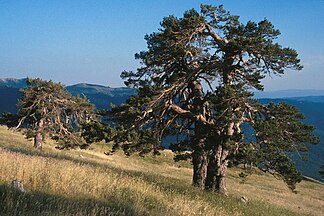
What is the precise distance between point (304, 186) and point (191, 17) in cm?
5026

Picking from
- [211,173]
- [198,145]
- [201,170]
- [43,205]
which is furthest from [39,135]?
[43,205]

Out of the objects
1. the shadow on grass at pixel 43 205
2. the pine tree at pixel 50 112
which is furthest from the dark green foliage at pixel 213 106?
the pine tree at pixel 50 112

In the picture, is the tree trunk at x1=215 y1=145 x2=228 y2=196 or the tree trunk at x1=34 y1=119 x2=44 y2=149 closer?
the tree trunk at x1=215 y1=145 x2=228 y2=196

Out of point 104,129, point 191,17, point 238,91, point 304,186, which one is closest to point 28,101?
point 104,129

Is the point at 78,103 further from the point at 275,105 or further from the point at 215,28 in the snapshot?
the point at 275,105

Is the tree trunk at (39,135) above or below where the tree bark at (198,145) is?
below

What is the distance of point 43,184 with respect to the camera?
28.0ft

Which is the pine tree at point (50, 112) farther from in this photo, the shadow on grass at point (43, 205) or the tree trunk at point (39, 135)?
the shadow on grass at point (43, 205)

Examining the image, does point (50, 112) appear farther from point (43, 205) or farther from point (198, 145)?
point (43, 205)

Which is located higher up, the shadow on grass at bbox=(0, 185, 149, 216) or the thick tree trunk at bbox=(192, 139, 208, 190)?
the shadow on grass at bbox=(0, 185, 149, 216)

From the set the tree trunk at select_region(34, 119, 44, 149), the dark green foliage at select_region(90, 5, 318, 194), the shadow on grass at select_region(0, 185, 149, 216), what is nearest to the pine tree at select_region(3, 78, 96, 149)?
the tree trunk at select_region(34, 119, 44, 149)

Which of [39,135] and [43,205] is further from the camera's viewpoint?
[39,135]

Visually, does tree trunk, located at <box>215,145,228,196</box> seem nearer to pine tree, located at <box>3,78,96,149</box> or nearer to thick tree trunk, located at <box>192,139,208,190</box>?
thick tree trunk, located at <box>192,139,208,190</box>

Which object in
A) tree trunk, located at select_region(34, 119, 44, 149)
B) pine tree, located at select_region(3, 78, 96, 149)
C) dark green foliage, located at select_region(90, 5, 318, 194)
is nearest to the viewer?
dark green foliage, located at select_region(90, 5, 318, 194)
